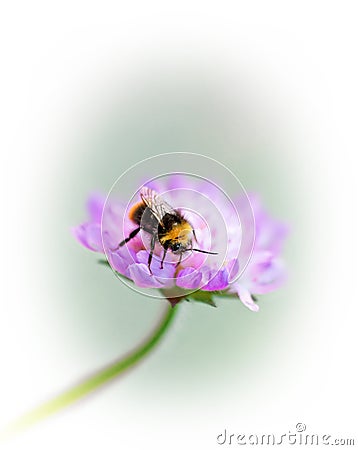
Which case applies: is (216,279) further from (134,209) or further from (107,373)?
(107,373)

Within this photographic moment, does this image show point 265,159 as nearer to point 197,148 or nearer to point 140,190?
point 197,148

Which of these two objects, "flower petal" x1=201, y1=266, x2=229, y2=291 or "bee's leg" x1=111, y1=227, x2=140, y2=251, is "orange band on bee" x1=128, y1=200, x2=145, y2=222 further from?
"flower petal" x1=201, y1=266, x2=229, y2=291

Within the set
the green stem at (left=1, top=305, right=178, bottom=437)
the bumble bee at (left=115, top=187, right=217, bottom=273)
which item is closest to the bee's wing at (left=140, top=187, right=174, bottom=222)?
the bumble bee at (left=115, top=187, right=217, bottom=273)

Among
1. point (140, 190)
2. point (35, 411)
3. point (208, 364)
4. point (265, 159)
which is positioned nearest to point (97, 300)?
point (208, 364)

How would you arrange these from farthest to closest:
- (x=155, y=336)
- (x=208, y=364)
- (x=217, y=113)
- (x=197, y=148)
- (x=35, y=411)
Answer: (x=217, y=113), (x=197, y=148), (x=208, y=364), (x=35, y=411), (x=155, y=336)

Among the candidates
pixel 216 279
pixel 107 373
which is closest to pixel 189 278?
pixel 216 279

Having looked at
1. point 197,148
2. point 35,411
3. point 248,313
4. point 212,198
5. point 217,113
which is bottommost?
point 35,411

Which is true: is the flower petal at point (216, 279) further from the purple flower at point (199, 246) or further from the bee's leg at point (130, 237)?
the bee's leg at point (130, 237)

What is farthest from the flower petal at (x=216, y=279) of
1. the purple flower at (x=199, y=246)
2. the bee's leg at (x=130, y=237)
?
the bee's leg at (x=130, y=237)
